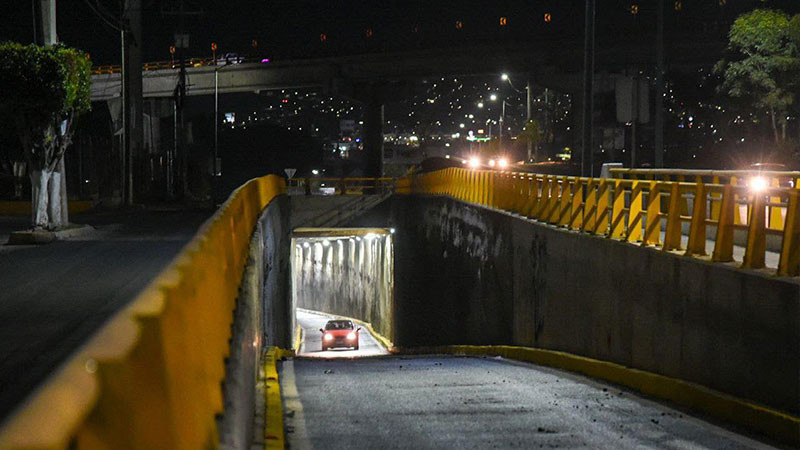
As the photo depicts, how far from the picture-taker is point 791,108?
47.0 meters

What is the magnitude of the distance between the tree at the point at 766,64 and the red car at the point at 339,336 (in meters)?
20.6

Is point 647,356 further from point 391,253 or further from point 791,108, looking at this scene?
point 391,253

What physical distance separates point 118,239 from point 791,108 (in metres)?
30.5

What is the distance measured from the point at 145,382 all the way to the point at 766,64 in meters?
46.2

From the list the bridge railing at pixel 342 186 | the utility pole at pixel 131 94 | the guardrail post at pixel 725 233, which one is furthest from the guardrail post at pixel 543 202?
the bridge railing at pixel 342 186

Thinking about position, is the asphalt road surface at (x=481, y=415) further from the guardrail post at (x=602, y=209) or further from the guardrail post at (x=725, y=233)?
the guardrail post at (x=602, y=209)

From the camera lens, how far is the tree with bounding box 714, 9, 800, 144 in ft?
147

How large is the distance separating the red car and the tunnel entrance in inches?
1.9

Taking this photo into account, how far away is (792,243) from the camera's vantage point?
11852 mm

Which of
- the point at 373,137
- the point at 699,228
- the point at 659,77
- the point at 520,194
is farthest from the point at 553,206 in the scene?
the point at 373,137

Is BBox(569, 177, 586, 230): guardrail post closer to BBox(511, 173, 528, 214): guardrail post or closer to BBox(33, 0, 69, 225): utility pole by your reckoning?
BBox(511, 173, 528, 214): guardrail post

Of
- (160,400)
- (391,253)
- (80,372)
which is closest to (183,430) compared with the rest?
(160,400)

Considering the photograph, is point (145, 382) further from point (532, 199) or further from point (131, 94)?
point (131, 94)

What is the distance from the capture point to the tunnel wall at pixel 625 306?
38.3 feet
